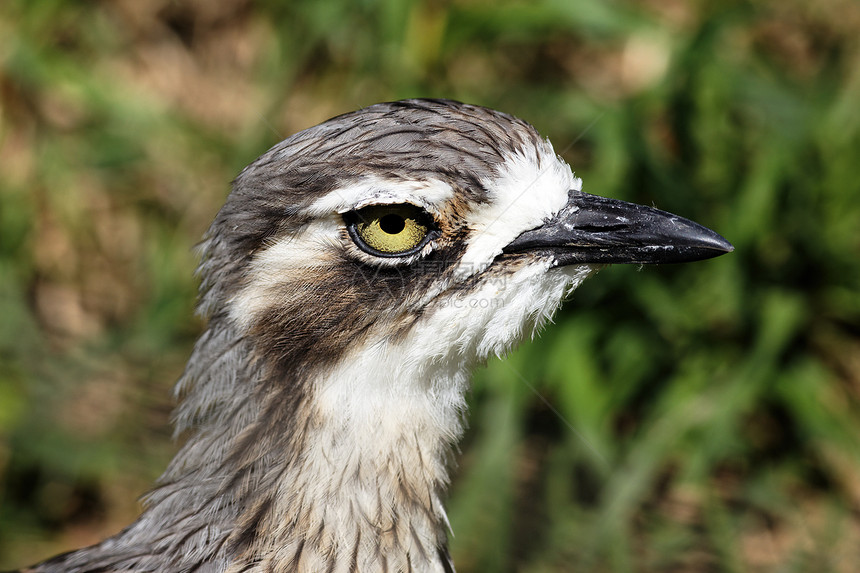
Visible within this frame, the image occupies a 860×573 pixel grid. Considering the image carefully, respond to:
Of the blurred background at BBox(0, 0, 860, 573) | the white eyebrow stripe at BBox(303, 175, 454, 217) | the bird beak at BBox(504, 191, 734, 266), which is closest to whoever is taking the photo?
the white eyebrow stripe at BBox(303, 175, 454, 217)

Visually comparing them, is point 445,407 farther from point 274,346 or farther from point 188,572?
point 188,572

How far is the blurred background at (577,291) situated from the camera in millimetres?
3117

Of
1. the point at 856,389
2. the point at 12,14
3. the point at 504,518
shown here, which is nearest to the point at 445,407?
the point at 504,518

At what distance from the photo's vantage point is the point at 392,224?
1.66 meters

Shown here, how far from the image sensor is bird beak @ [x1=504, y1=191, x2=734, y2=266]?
1.74 meters

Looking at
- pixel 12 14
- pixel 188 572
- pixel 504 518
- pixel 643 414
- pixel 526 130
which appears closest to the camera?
pixel 188 572

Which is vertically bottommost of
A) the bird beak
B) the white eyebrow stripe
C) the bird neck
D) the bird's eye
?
the bird neck

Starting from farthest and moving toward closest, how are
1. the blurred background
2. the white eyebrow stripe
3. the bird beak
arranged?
the blurred background < the bird beak < the white eyebrow stripe

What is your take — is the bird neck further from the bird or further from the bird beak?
the bird beak

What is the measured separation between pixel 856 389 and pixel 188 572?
2504mm

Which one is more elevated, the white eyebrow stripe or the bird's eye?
the white eyebrow stripe

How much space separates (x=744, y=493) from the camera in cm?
318

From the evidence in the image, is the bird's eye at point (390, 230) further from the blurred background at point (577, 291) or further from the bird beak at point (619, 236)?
the blurred background at point (577, 291)

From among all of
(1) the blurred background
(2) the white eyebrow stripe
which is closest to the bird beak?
(2) the white eyebrow stripe
